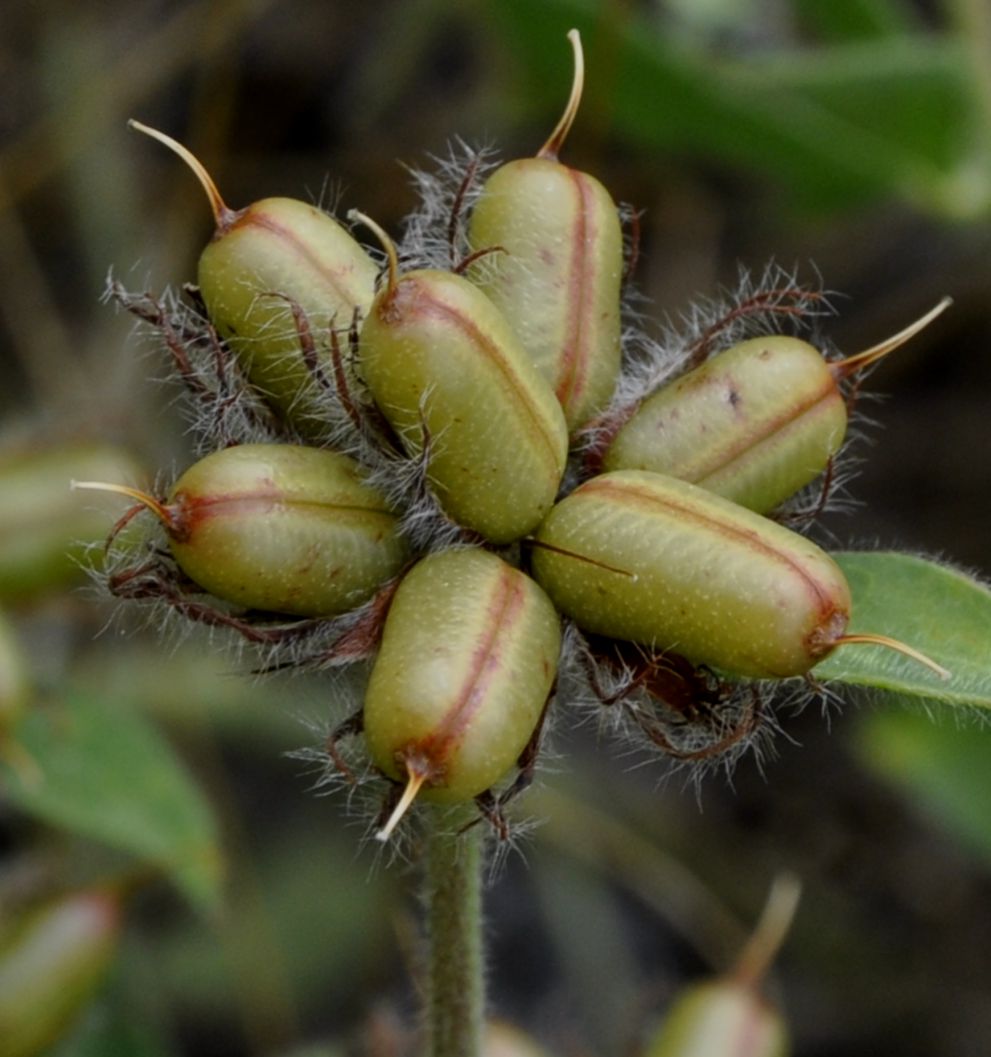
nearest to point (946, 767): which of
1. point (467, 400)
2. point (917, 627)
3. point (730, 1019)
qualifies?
point (730, 1019)

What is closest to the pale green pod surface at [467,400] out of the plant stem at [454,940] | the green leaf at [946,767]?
the plant stem at [454,940]

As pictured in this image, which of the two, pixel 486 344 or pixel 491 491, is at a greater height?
pixel 486 344

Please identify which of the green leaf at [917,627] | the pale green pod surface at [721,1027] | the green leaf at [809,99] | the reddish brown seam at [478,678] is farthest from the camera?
the green leaf at [809,99]

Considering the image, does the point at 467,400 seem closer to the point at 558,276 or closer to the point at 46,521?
the point at 558,276

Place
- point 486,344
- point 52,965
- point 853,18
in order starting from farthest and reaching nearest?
point 853,18 → point 52,965 → point 486,344

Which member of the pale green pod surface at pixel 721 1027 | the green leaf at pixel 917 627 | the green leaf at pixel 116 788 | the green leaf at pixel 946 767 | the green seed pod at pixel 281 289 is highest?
the green seed pod at pixel 281 289

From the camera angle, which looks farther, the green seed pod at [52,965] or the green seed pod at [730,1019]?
the green seed pod at [52,965]

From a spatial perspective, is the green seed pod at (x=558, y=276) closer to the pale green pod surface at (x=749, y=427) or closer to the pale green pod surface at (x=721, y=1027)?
the pale green pod surface at (x=749, y=427)

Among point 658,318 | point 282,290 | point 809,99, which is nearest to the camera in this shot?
point 282,290

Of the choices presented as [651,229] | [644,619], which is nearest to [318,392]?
[644,619]
